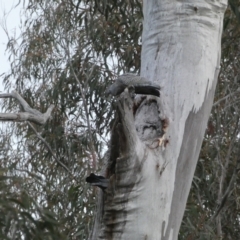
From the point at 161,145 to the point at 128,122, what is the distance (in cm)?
18

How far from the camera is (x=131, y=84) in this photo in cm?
168

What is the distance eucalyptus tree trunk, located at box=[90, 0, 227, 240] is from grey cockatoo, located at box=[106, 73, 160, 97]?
5 centimetres

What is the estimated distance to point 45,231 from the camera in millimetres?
2225

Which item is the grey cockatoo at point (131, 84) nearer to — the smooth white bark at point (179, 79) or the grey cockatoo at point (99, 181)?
the smooth white bark at point (179, 79)

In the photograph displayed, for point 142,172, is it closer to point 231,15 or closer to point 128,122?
point 128,122

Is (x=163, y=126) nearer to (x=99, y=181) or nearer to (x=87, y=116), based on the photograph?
(x=99, y=181)

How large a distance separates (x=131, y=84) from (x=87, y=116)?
2.86m

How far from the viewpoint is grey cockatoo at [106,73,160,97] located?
1688 mm

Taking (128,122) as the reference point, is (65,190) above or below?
above

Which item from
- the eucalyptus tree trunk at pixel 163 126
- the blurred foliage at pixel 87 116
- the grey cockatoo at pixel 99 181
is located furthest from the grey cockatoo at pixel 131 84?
the blurred foliage at pixel 87 116

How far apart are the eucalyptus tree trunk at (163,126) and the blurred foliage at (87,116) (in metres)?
1.85

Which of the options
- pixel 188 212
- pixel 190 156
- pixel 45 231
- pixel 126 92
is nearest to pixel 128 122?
pixel 126 92

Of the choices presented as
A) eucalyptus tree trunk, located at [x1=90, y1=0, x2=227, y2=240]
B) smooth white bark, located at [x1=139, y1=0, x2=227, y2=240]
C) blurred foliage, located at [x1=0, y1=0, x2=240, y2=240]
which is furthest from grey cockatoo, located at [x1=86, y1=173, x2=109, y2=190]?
blurred foliage, located at [x1=0, y1=0, x2=240, y2=240]

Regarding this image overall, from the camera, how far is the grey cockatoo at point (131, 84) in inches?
66.5
